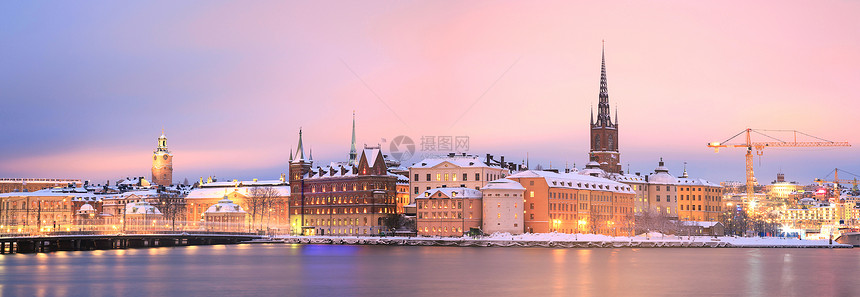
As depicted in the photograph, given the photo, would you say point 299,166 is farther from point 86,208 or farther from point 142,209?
point 86,208

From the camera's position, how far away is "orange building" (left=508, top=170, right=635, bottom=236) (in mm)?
115938

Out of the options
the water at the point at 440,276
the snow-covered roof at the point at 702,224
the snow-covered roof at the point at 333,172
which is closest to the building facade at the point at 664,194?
the snow-covered roof at the point at 702,224

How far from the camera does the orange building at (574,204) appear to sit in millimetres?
115938

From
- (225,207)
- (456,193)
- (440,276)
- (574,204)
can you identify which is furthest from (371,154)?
(440,276)

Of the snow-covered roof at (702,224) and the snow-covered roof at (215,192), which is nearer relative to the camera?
the snow-covered roof at (702,224)

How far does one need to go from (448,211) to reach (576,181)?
58.5 feet

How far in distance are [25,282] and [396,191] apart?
86.1 meters

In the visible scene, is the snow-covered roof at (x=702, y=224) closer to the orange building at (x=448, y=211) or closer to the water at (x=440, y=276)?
the orange building at (x=448, y=211)

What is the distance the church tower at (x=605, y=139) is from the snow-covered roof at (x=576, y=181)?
25.1m

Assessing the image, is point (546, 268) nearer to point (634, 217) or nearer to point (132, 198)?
point (634, 217)

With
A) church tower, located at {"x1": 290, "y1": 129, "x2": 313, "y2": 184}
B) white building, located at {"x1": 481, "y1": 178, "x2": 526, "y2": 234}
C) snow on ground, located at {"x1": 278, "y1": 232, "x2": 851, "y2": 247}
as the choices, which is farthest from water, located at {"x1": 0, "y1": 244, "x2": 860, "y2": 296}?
church tower, located at {"x1": 290, "y1": 129, "x2": 313, "y2": 184}

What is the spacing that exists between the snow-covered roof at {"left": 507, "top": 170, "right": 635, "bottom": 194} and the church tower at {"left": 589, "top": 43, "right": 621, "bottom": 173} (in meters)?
25.1

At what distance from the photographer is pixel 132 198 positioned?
623 feet

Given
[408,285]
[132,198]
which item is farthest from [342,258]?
[132,198]
